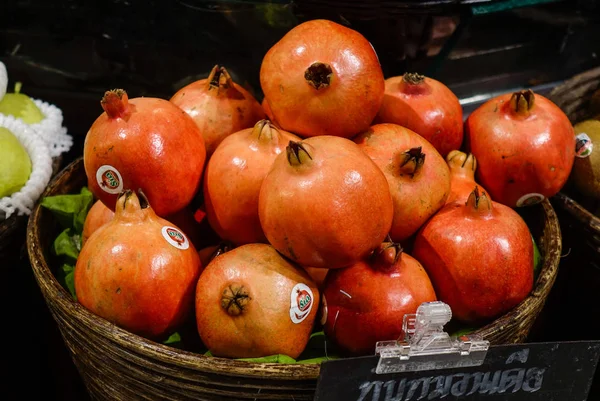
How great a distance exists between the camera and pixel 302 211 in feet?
3.27

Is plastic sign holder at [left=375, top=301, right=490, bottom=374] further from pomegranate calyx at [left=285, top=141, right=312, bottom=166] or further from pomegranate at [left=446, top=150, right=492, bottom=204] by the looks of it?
pomegranate at [left=446, top=150, right=492, bottom=204]

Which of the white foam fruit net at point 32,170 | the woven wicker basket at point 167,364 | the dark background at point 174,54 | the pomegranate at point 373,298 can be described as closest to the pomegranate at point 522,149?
the woven wicker basket at point 167,364

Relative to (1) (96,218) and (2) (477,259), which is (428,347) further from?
(1) (96,218)

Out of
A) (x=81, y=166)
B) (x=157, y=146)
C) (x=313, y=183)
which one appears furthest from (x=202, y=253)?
(x=81, y=166)

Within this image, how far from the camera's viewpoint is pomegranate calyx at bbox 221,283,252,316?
1.00m

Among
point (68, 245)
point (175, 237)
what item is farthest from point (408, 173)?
point (68, 245)

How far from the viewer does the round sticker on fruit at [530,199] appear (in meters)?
1.37

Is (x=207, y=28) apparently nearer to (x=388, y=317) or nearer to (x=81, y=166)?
(x=81, y=166)

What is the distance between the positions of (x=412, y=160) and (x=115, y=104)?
1.95ft

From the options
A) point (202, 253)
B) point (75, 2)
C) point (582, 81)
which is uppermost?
point (75, 2)

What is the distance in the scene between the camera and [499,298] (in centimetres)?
113

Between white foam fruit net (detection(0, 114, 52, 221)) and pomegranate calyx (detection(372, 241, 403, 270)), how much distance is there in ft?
3.12

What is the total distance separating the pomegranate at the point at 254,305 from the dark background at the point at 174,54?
70 centimetres

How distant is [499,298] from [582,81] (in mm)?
1074
